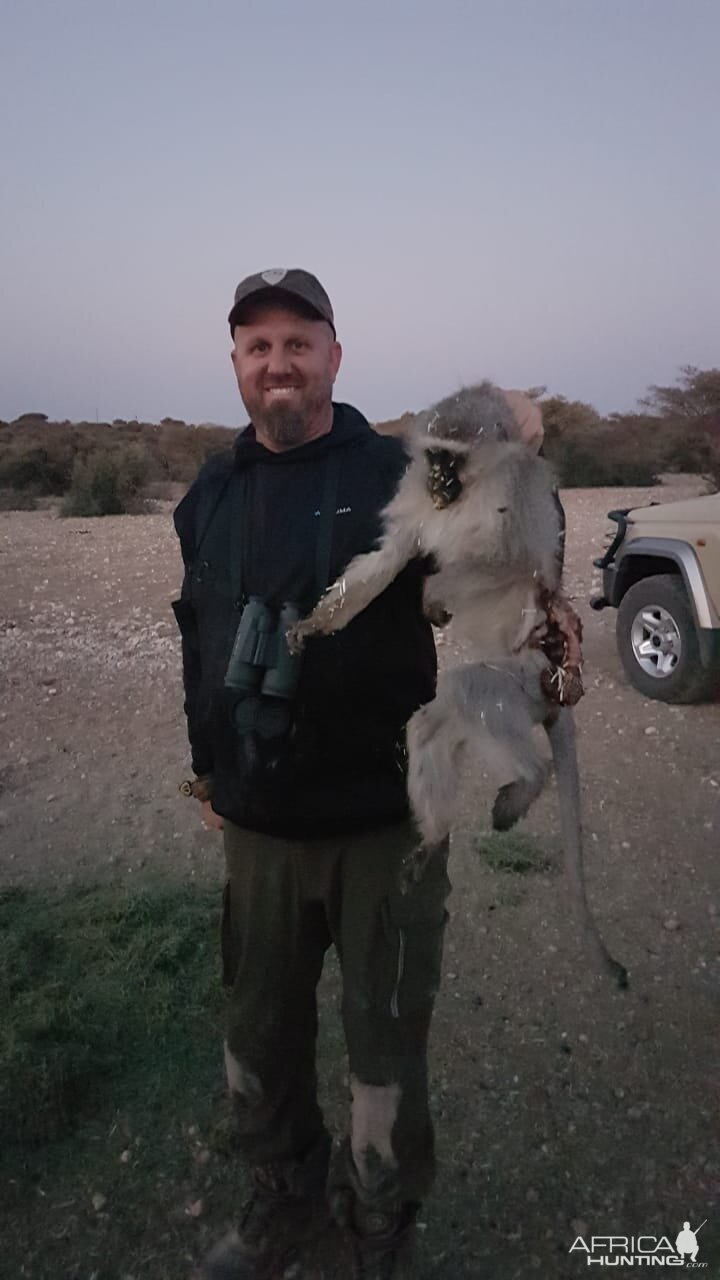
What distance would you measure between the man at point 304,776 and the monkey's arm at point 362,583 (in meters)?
0.08

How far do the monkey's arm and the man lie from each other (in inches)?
3.2

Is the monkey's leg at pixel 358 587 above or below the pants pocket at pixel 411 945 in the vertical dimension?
above

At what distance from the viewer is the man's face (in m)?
2.40

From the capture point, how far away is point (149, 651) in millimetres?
8617

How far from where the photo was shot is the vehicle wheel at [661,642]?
273 inches

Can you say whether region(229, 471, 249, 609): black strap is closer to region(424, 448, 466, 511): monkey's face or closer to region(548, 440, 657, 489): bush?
region(424, 448, 466, 511): monkey's face

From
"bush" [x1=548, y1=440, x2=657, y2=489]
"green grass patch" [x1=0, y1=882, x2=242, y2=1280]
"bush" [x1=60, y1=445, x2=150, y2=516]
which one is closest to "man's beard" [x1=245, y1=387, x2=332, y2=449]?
"green grass patch" [x1=0, y1=882, x2=242, y2=1280]

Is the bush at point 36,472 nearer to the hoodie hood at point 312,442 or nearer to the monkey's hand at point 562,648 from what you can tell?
the hoodie hood at point 312,442

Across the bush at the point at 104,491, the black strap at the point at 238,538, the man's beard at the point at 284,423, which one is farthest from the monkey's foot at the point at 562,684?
the bush at the point at 104,491

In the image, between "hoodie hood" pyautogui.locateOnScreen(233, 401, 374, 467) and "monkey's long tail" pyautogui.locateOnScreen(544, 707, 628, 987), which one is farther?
"hoodie hood" pyautogui.locateOnScreen(233, 401, 374, 467)

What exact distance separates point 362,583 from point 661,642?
5586mm

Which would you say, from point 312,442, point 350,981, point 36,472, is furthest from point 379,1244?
point 36,472

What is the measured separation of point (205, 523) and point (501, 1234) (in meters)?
2.31

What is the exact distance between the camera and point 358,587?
214 cm
